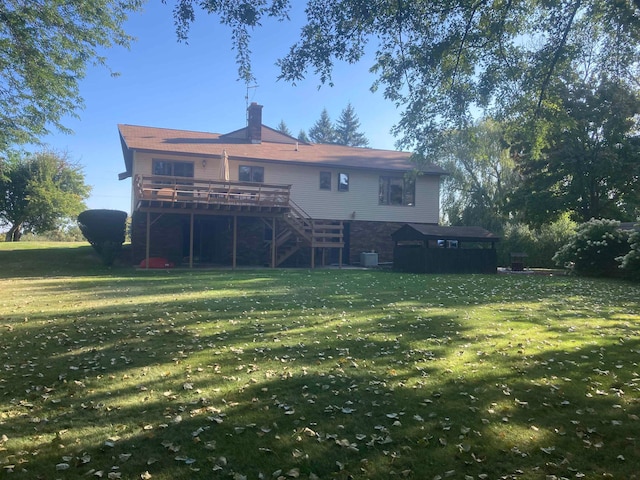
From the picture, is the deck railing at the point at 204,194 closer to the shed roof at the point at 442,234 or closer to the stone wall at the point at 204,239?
the stone wall at the point at 204,239

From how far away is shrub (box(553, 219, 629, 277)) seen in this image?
1742 cm

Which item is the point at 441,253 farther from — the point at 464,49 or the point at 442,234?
the point at 464,49

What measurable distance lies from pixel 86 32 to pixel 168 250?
11.0m

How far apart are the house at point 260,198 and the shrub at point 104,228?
2.73 feet

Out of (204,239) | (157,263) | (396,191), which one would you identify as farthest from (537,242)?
(157,263)

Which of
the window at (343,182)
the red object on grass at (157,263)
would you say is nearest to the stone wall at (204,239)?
the red object on grass at (157,263)

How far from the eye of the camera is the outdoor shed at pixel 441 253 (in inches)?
771

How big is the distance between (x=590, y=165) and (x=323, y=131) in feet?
166

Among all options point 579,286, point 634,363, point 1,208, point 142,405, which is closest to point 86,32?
point 142,405

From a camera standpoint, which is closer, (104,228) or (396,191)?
(104,228)

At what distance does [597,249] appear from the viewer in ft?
58.1

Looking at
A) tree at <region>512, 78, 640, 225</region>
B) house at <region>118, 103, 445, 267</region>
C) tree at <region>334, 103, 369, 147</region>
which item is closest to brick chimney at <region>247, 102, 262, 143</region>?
house at <region>118, 103, 445, 267</region>

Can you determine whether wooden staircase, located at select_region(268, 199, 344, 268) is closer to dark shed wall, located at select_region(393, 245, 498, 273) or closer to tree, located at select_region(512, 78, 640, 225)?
dark shed wall, located at select_region(393, 245, 498, 273)

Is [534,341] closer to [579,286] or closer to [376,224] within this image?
[579,286]
